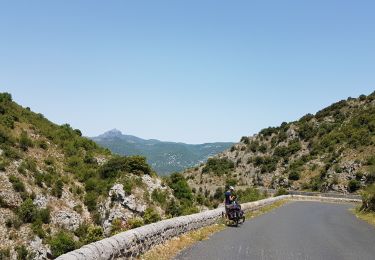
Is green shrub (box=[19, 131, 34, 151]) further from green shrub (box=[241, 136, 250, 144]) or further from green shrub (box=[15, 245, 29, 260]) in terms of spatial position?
green shrub (box=[241, 136, 250, 144])

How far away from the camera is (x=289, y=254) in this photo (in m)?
15.3

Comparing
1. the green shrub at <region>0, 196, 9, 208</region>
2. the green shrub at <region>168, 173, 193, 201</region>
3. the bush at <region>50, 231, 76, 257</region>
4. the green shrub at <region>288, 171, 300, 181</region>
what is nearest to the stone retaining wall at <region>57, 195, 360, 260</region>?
the bush at <region>50, 231, 76, 257</region>

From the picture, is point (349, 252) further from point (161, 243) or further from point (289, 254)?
point (161, 243)

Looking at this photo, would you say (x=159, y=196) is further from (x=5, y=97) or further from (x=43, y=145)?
(x=5, y=97)

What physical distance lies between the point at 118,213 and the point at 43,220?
33.8 feet

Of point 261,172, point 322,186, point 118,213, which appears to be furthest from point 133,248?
point 261,172

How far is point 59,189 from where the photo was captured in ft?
191

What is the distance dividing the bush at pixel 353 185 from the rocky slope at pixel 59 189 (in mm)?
31763

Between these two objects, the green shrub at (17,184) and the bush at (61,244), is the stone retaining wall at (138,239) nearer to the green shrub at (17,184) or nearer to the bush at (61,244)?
the bush at (61,244)

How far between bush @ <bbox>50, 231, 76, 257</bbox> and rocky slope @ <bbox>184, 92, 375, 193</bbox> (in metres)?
49.6

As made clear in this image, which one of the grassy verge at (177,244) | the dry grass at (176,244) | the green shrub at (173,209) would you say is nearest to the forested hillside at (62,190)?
the green shrub at (173,209)

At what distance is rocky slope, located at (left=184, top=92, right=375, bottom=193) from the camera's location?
84.4 metres

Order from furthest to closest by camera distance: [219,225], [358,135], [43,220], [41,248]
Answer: [358,135], [43,220], [41,248], [219,225]

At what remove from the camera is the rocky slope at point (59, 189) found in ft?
153
